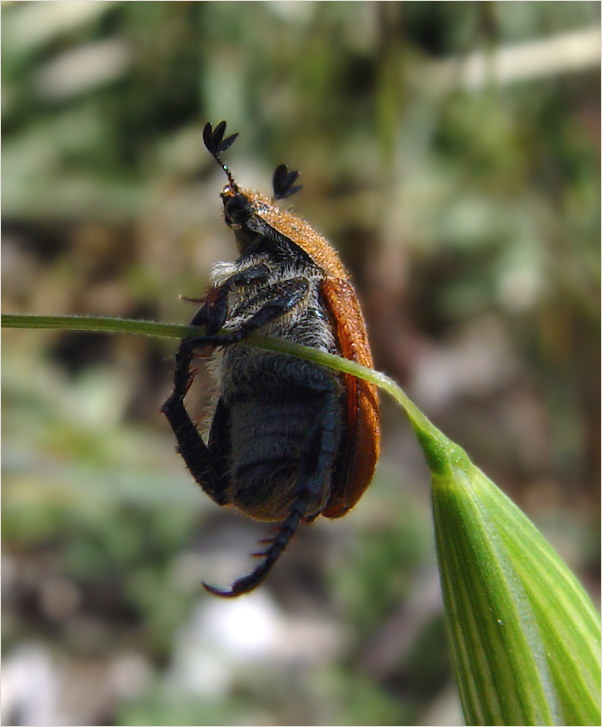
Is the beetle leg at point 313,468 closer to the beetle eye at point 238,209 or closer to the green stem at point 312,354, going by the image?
the green stem at point 312,354

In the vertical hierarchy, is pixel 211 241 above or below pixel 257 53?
below

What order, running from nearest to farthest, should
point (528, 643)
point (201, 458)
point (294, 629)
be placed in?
point (528, 643)
point (201, 458)
point (294, 629)

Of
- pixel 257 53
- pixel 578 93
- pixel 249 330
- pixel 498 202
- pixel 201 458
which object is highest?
pixel 257 53

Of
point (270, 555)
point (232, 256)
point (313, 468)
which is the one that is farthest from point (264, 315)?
point (232, 256)

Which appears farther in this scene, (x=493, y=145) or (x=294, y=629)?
(x=493, y=145)

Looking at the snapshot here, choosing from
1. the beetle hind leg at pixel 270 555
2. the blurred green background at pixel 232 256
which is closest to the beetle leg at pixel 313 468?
the beetle hind leg at pixel 270 555

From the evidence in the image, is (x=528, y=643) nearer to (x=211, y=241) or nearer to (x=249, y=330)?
(x=249, y=330)

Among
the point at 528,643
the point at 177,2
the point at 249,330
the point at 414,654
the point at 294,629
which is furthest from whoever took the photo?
the point at 177,2

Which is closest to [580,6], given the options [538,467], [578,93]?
[578,93]

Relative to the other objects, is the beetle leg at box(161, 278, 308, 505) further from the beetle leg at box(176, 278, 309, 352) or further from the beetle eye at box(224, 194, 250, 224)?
the beetle eye at box(224, 194, 250, 224)

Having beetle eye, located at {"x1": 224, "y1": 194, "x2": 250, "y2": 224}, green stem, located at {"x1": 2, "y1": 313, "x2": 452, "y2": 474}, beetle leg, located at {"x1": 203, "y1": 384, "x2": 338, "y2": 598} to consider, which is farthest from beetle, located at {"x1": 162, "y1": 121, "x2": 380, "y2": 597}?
green stem, located at {"x1": 2, "y1": 313, "x2": 452, "y2": 474}
